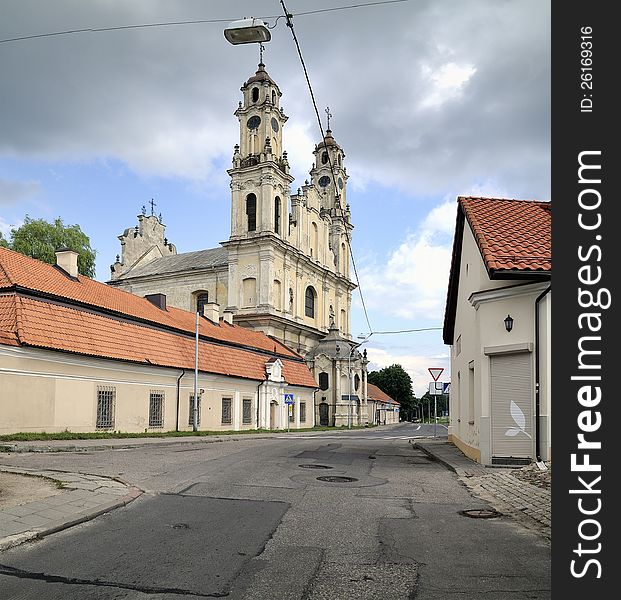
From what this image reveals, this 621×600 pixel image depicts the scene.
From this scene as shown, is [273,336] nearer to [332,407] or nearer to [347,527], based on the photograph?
[332,407]

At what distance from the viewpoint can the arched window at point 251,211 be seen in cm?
6391

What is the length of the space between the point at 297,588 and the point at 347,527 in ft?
8.59

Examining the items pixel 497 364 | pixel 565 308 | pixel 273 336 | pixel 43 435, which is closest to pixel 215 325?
pixel 273 336

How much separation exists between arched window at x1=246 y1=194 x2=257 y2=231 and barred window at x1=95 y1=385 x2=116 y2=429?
1470 inches

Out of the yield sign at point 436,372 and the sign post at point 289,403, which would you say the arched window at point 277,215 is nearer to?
the sign post at point 289,403

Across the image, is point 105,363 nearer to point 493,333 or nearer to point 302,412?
point 493,333

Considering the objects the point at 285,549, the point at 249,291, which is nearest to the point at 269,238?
the point at 249,291

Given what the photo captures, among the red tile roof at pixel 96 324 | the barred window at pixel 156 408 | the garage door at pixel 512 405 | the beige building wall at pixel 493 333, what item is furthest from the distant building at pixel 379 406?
the garage door at pixel 512 405

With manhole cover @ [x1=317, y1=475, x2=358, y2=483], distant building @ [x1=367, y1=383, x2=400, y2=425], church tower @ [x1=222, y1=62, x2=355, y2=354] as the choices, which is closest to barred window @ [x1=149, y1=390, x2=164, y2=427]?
manhole cover @ [x1=317, y1=475, x2=358, y2=483]

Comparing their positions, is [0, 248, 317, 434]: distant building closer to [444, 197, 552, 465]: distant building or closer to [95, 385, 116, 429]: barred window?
[95, 385, 116, 429]: barred window

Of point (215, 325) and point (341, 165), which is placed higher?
point (341, 165)

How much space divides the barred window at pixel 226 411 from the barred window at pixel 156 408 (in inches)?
273

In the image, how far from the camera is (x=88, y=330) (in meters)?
27.2

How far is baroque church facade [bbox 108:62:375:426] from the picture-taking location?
6256cm
